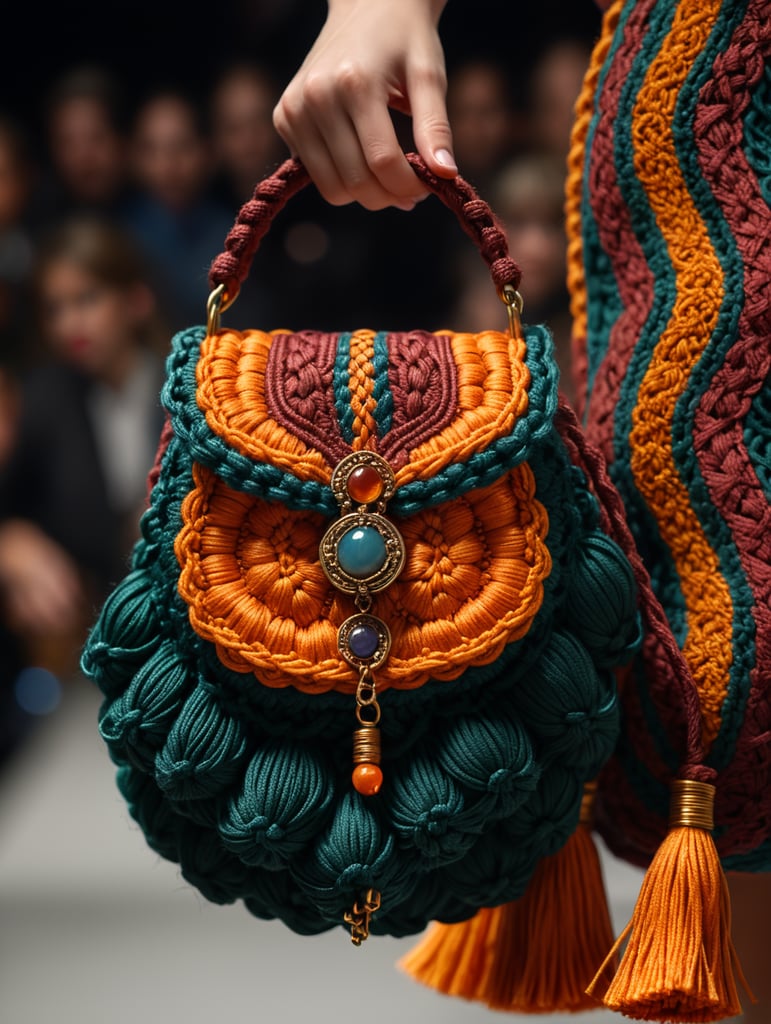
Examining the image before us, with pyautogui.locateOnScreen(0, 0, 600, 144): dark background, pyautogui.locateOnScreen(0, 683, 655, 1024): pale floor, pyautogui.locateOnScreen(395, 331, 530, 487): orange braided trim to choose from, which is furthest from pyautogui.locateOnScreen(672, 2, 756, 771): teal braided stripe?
pyautogui.locateOnScreen(0, 0, 600, 144): dark background

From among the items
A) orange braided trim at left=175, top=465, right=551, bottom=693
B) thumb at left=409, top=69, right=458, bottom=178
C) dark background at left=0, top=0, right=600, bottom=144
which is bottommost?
orange braided trim at left=175, top=465, right=551, bottom=693

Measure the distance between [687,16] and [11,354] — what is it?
1.60 metres

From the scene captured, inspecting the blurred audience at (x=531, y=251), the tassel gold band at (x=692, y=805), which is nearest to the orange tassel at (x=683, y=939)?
the tassel gold band at (x=692, y=805)

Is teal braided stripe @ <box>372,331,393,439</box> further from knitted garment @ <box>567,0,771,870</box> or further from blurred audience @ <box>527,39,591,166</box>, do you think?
blurred audience @ <box>527,39,591,166</box>

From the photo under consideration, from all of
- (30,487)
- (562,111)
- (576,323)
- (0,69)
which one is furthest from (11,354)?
(576,323)

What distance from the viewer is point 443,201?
67cm

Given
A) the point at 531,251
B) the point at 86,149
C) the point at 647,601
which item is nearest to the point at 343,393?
the point at 647,601

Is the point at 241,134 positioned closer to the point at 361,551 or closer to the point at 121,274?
the point at 121,274

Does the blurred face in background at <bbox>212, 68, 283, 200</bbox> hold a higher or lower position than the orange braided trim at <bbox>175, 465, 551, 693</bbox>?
higher

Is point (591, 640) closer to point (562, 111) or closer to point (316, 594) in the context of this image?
point (316, 594)

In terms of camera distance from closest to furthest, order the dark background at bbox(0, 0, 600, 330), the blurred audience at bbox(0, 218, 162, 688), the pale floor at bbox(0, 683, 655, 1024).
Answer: the pale floor at bbox(0, 683, 655, 1024)
the dark background at bbox(0, 0, 600, 330)
the blurred audience at bbox(0, 218, 162, 688)

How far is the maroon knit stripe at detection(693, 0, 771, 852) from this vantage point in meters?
0.64

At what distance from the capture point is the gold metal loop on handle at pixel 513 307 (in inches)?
25.3

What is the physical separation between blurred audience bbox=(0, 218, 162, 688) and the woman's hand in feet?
4.44
